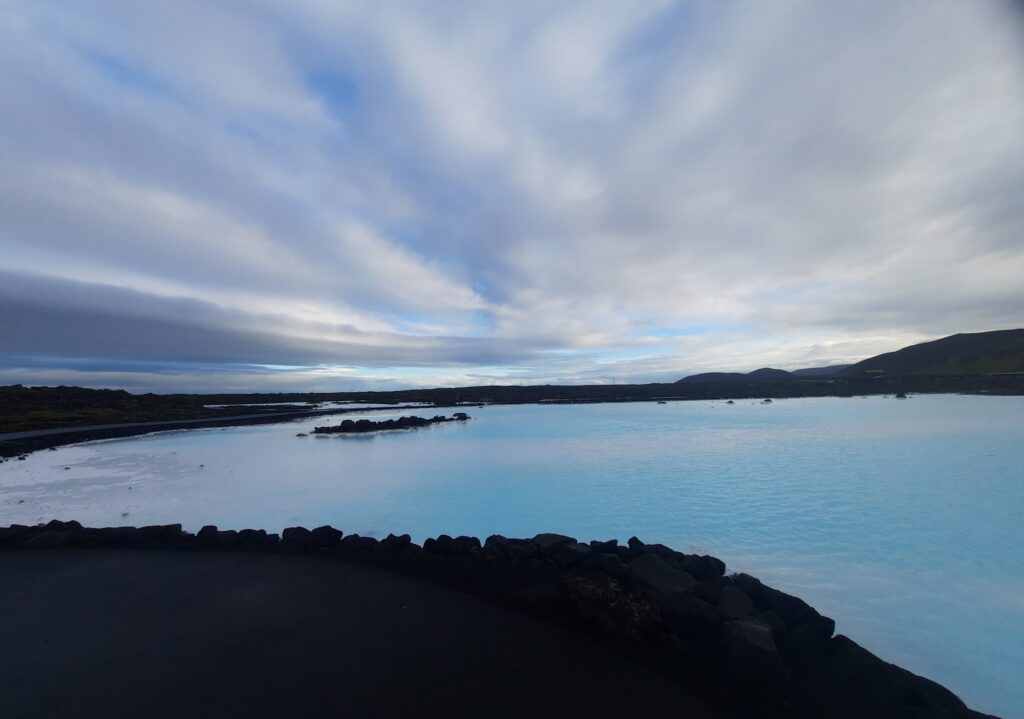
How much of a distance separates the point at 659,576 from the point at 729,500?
5.16 metres

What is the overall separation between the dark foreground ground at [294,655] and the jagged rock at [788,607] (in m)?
1.34

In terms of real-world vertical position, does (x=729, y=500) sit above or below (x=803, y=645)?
below

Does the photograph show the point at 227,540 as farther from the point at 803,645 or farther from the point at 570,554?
the point at 803,645

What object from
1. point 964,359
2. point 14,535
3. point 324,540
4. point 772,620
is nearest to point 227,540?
point 324,540

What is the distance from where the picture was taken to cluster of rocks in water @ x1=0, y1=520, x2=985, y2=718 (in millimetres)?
2680

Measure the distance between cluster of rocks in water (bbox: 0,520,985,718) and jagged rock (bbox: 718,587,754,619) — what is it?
0.01m

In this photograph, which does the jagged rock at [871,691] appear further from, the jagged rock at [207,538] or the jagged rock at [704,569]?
the jagged rock at [207,538]

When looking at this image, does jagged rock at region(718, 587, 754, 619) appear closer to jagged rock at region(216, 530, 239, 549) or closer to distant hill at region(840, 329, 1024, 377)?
jagged rock at region(216, 530, 239, 549)

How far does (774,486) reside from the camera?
9.09 meters

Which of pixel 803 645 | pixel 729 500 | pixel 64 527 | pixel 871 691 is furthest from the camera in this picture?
pixel 729 500

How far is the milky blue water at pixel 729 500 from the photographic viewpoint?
14.8ft

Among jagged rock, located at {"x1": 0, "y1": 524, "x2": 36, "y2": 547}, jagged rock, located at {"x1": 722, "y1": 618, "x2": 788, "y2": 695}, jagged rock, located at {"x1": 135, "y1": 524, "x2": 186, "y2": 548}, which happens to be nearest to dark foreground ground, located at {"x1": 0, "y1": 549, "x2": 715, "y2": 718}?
jagged rock, located at {"x1": 722, "y1": 618, "x2": 788, "y2": 695}

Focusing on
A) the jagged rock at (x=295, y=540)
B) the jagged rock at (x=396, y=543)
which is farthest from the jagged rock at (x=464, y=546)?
the jagged rock at (x=295, y=540)

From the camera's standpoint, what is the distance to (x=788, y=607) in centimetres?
359
